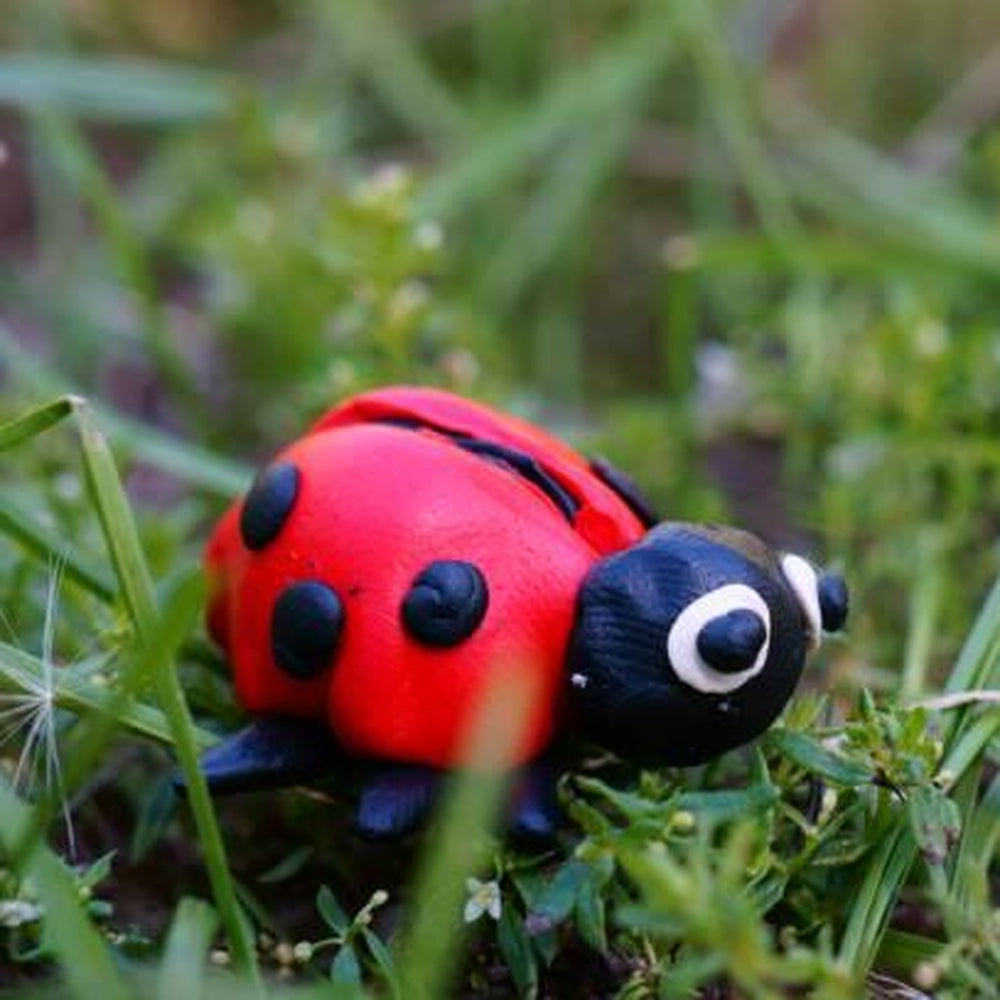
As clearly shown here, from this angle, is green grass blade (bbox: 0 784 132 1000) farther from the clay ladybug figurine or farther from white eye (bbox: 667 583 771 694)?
white eye (bbox: 667 583 771 694)

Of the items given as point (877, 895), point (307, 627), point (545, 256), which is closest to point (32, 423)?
point (307, 627)

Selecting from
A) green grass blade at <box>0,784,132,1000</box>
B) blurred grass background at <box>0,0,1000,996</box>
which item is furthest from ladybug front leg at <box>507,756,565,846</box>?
green grass blade at <box>0,784,132,1000</box>

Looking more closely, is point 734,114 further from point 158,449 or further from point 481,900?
point 481,900

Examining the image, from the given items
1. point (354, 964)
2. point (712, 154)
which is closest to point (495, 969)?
point (354, 964)

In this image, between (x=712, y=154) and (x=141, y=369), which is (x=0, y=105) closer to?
(x=141, y=369)

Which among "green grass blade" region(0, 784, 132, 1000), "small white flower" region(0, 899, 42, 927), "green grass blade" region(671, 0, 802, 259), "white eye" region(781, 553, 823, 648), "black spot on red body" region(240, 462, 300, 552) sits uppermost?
"green grass blade" region(671, 0, 802, 259)

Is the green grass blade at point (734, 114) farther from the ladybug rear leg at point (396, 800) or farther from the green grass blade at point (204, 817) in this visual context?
the green grass blade at point (204, 817)
